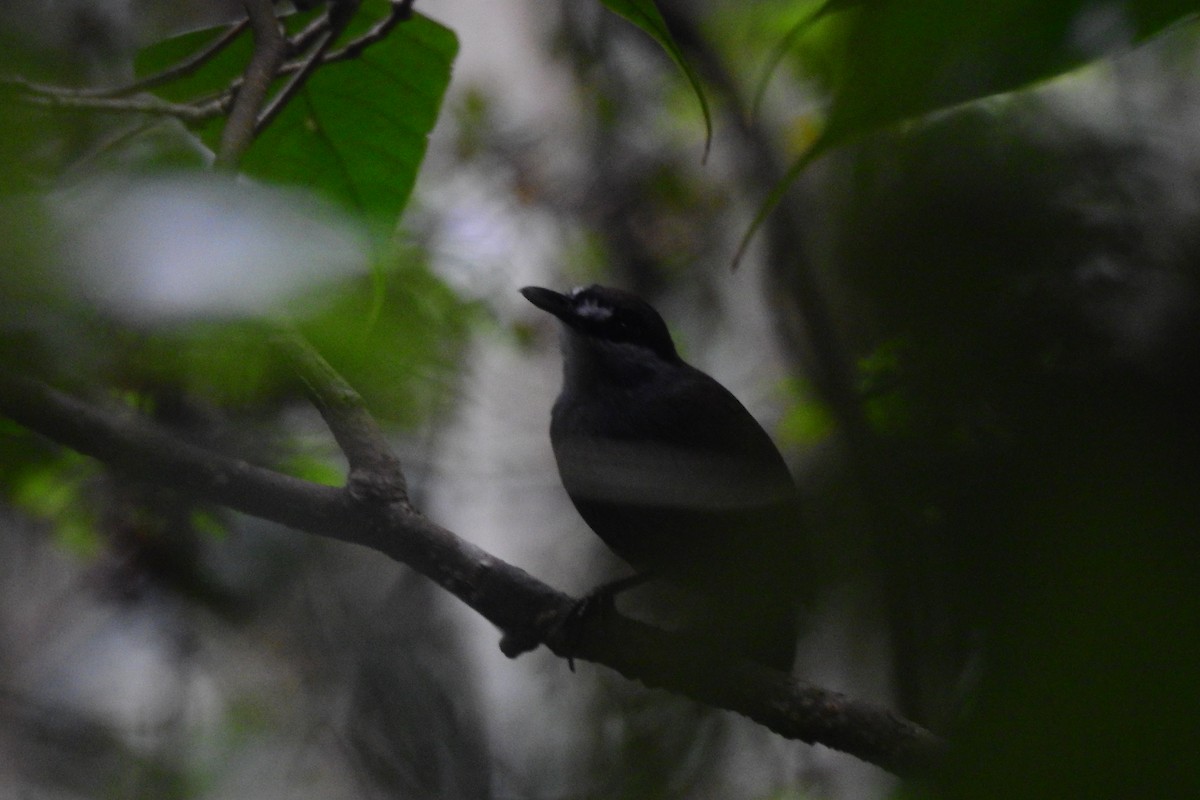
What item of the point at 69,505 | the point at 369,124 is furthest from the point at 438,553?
the point at 69,505

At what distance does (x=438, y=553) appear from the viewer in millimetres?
1288

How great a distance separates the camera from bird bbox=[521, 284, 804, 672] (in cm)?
65

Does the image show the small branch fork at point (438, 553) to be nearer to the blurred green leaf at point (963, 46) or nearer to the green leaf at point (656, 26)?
the green leaf at point (656, 26)

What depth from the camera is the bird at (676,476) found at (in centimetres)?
65

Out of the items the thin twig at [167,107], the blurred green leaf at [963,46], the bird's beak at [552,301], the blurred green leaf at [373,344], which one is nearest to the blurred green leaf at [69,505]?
the thin twig at [167,107]

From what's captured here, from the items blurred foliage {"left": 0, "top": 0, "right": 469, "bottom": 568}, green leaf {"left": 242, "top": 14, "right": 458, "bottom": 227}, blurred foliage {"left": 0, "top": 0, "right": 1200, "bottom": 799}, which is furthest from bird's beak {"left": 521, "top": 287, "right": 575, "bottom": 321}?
blurred foliage {"left": 0, "top": 0, "right": 1200, "bottom": 799}

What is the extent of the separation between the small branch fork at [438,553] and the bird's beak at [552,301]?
715 millimetres

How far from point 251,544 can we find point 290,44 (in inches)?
43.2

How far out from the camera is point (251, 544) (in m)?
2.03

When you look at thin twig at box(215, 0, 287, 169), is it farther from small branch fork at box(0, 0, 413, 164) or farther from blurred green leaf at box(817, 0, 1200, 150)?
blurred green leaf at box(817, 0, 1200, 150)

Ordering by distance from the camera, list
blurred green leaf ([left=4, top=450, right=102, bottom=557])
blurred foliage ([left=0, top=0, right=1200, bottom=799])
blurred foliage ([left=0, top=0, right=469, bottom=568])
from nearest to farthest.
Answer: blurred foliage ([left=0, top=0, right=1200, bottom=799]) → blurred foliage ([left=0, top=0, right=469, bottom=568]) → blurred green leaf ([left=4, top=450, right=102, bottom=557])

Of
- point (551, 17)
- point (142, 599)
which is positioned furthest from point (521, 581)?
point (551, 17)

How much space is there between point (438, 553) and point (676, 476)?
644 mm

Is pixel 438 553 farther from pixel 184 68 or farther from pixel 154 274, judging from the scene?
pixel 154 274
